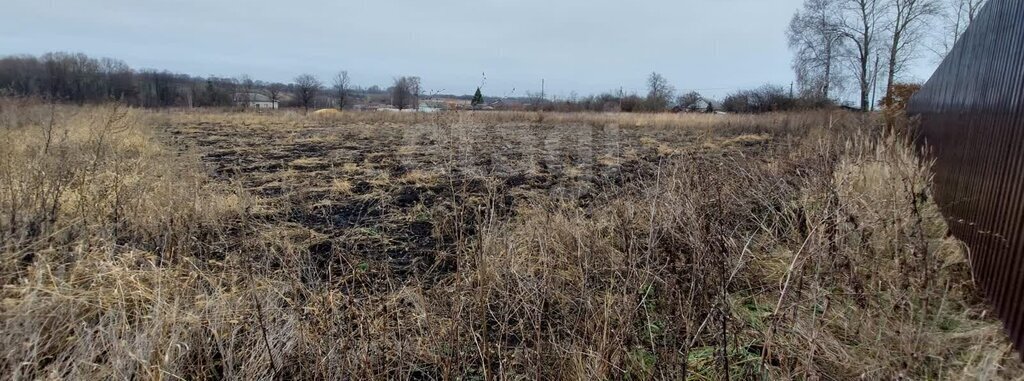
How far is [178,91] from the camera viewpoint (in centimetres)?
5378

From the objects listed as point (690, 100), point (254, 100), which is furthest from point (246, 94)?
point (690, 100)

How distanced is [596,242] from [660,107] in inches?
1407

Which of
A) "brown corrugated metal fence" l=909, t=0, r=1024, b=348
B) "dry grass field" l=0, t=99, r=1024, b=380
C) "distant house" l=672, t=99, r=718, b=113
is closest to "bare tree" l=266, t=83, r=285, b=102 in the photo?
"distant house" l=672, t=99, r=718, b=113

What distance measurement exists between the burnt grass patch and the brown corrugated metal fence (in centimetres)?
177

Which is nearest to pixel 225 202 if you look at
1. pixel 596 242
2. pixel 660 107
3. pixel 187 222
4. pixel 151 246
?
pixel 187 222

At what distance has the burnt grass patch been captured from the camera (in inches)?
150

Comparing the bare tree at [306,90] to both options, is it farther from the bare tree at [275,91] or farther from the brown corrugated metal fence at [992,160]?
the brown corrugated metal fence at [992,160]

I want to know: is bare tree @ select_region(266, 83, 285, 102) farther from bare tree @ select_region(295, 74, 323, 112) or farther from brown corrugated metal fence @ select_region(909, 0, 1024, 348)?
brown corrugated metal fence @ select_region(909, 0, 1024, 348)

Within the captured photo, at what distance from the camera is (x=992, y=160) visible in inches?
111

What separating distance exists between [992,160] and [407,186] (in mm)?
5976

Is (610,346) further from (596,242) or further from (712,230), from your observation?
(596,242)

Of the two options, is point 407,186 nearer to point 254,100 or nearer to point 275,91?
point 254,100

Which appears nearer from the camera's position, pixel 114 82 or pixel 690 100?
pixel 690 100

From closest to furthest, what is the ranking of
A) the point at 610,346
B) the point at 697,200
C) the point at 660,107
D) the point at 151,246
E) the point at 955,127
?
the point at 610,346 < the point at 151,246 < the point at 697,200 < the point at 955,127 < the point at 660,107
